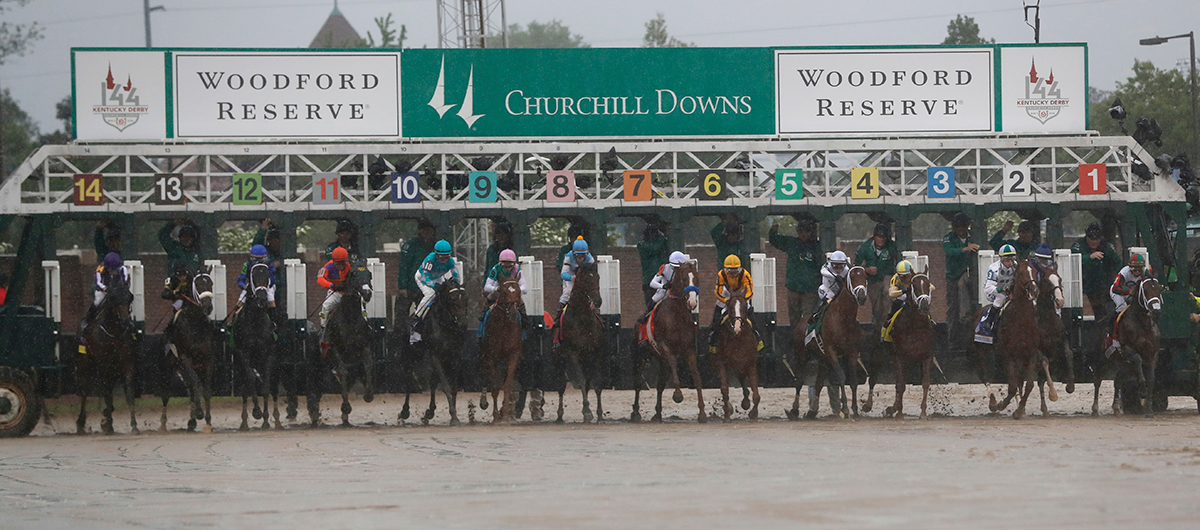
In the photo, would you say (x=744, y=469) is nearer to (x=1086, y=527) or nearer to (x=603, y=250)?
(x=1086, y=527)

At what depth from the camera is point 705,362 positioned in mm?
17578

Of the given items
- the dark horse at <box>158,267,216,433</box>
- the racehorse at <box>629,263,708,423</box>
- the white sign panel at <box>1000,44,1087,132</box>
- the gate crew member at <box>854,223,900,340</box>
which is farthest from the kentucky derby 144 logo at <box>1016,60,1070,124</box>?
the dark horse at <box>158,267,216,433</box>

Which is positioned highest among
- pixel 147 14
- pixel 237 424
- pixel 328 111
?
pixel 147 14

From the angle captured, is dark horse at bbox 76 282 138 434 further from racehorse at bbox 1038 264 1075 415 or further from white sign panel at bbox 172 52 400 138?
racehorse at bbox 1038 264 1075 415

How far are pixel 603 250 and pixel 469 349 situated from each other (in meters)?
2.04

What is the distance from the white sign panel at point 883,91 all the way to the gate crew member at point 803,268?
5.09 feet

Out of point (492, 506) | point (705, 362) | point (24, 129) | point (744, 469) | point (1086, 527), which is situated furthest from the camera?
point (24, 129)

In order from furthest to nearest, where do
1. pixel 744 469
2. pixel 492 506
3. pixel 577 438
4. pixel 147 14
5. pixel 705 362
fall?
pixel 147 14 → pixel 705 362 → pixel 577 438 → pixel 744 469 → pixel 492 506

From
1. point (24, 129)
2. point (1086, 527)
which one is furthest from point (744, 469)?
point (24, 129)

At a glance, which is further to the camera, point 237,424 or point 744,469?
point 237,424

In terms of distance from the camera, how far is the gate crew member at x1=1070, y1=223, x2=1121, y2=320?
1780cm

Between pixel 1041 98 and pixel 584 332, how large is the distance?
7.01 metres

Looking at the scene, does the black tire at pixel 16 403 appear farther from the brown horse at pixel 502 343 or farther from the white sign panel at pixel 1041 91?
the white sign panel at pixel 1041 91

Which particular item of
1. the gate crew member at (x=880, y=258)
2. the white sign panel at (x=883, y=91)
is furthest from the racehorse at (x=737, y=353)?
the white sign panel at (x=883, y=91)
